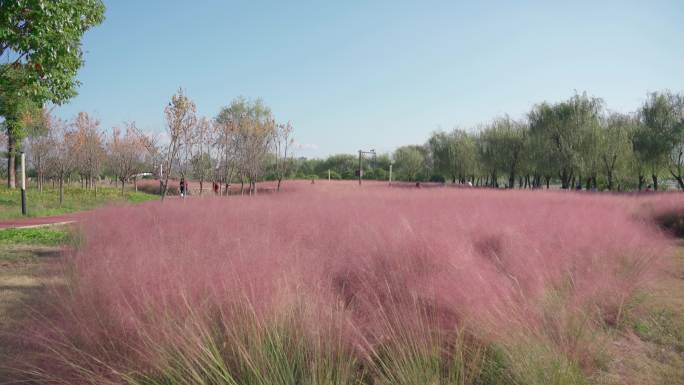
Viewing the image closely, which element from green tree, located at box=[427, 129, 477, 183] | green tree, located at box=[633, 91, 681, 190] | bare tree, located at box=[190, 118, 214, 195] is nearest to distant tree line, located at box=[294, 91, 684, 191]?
green tree, located at box=[633, 91, 681, 190]

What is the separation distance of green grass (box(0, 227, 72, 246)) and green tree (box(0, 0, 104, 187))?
10.9ft

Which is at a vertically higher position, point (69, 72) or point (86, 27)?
point (86, 27)

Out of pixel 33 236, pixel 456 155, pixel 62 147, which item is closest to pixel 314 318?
pixel 33 236

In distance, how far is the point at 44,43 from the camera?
6.84 m

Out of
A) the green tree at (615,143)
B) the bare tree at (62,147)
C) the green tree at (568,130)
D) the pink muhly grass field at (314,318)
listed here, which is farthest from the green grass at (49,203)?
the green tree at (615,143)

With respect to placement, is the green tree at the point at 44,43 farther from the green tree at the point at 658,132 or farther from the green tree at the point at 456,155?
the green tree at the point at 456,155

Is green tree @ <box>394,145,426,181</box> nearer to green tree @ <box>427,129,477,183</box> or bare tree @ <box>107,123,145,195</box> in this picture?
green tree @ <box>427,129,477,183</box>

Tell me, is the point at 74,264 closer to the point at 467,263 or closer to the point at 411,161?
the point at 467,263

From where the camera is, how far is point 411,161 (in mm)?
66812

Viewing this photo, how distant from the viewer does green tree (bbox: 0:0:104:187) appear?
6.54 meters

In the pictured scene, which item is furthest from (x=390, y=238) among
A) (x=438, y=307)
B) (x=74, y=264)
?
(x=74, y=264)

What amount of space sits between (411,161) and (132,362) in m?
65.9

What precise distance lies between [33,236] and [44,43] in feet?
19.0

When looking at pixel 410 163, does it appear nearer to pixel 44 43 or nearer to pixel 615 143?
pixel 615 143
